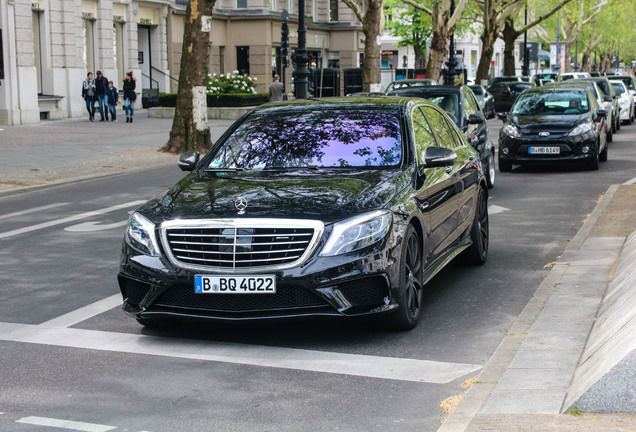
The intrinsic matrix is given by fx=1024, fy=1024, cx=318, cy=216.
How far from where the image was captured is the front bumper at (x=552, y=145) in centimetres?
1891

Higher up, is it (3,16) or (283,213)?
(3,16)

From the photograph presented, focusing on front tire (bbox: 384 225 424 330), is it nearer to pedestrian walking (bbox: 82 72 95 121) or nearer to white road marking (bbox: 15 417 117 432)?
white road marking (bbox: 15 417 117 432)

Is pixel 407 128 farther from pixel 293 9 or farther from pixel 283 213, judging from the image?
pixel 293 9

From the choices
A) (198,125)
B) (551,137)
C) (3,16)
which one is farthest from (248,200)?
(3,16)

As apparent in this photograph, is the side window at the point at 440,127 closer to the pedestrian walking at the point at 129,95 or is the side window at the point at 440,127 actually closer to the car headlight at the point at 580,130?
the car headlight at the point at 580,130

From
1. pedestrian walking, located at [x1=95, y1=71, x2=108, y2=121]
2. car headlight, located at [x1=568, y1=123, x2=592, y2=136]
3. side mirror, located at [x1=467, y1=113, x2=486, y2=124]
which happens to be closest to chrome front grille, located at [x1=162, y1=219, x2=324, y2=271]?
side mirror, located at [x1=467, y1=113, x2=486, y2=124]

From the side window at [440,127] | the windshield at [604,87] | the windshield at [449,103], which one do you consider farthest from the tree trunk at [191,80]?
the side window at [440,127]

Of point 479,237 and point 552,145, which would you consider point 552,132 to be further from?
point 479,237

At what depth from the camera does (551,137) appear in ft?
62.1

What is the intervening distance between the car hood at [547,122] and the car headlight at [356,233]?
13.0m

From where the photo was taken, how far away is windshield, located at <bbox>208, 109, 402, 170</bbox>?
25.2ft

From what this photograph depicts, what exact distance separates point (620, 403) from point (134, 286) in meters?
3.40

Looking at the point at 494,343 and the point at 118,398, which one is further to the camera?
the point at 494,343

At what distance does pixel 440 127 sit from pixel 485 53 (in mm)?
48151
